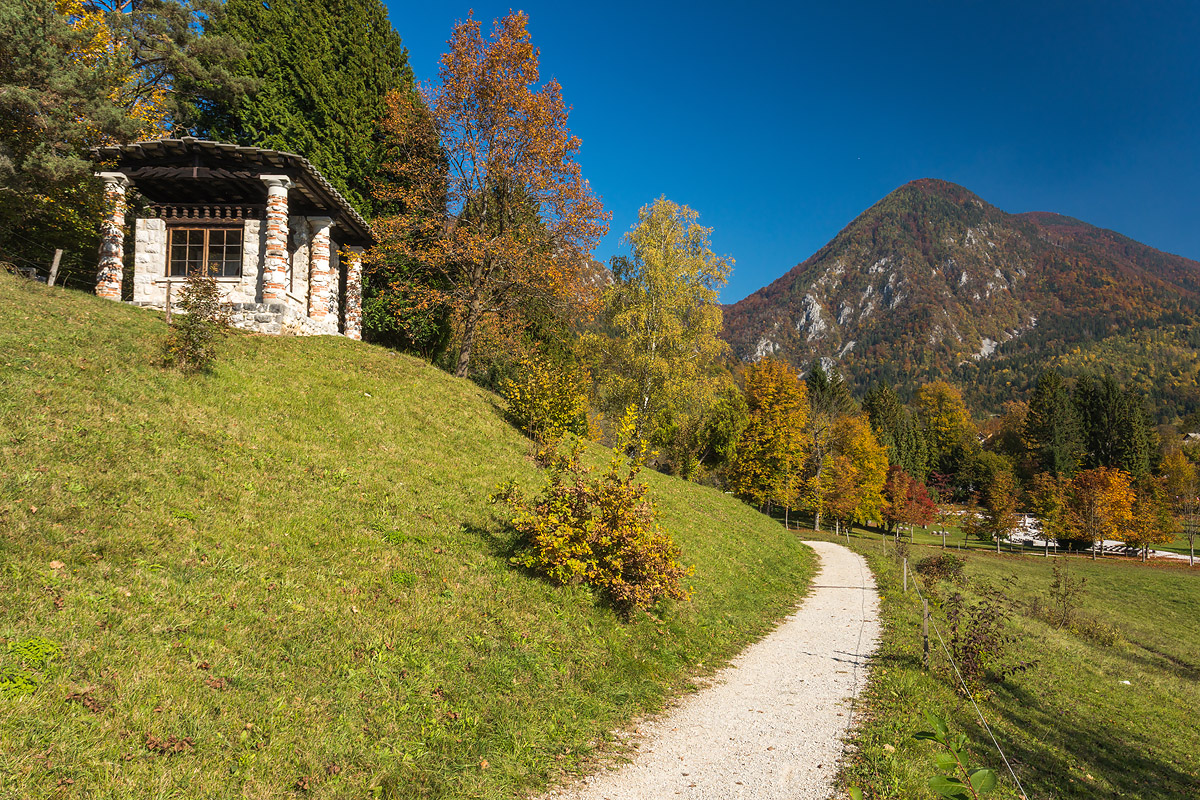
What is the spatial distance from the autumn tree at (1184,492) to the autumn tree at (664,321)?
4576cm

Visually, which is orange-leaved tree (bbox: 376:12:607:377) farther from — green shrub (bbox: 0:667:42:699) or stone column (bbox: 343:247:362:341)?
green shrub (bbox: 0:667:42:699)

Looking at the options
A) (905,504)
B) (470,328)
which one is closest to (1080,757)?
(470,328)

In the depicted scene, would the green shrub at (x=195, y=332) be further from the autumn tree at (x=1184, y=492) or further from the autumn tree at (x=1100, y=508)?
the autumn tree at (x=1184, y=492)

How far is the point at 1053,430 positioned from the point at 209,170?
87.2m

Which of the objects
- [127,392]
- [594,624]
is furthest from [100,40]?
[594,624]

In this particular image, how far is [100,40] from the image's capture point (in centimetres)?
2314

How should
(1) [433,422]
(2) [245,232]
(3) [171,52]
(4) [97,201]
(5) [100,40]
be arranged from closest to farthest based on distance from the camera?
(1) [433,422]
(4) [97,201]
(2) [245,232]
(5) [100,40]
(3) [171,52]

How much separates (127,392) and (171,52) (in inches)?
921

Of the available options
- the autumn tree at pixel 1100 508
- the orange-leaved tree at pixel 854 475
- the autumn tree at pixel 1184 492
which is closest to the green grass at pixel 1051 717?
the orange-leaved tree at pixel 854 475

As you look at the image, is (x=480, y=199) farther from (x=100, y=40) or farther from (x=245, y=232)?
(x=100, y=40)

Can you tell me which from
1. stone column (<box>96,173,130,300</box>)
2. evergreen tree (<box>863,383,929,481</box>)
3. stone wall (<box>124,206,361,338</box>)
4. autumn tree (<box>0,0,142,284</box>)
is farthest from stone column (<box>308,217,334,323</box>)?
evergreen tree (<box>863,383,929,481</box>)

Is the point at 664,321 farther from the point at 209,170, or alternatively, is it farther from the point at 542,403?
the point at 209,170

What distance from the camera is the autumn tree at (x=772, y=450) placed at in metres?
46.2

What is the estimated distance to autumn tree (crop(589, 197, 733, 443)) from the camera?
1184 inches
